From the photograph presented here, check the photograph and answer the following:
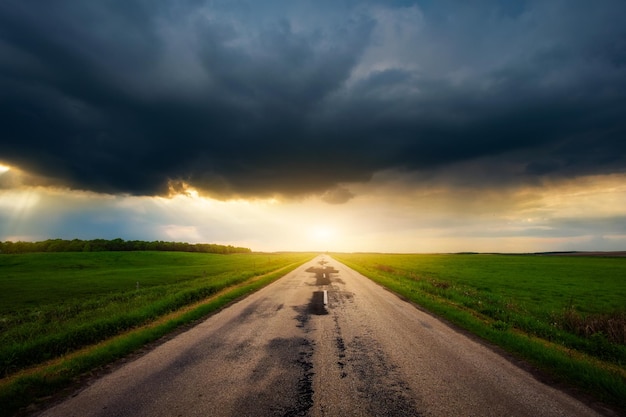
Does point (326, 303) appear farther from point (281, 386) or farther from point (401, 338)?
point (281, 386)

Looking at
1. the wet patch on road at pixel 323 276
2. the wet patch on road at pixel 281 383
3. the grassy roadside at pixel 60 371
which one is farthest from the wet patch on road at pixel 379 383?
the wet patch on road at pixel 323 276

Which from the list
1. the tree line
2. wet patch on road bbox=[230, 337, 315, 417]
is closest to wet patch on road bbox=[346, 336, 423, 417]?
wet patch on road bbox=[230, 337, 315, 417]

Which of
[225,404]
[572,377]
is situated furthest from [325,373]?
[572,377]

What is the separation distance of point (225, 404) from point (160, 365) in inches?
111

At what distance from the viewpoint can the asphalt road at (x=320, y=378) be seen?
187 inches

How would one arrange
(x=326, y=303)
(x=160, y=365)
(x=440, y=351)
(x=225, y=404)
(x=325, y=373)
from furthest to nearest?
1. (x=326, y=303)
2. (x=440, y=351)
3. (x=160, y=365)
4. (x=325, y=373)
5. (x=225, y=404)

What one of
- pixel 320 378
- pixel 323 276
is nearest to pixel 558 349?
pixel 320 378

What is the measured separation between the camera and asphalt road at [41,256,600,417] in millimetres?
4754

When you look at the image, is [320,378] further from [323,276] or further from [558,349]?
[323,276]

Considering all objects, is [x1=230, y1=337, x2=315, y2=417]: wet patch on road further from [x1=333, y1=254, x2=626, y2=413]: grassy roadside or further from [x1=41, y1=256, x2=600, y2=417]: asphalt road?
[x1=333, y1=254, x2=626, y2=413]: grassy roadside

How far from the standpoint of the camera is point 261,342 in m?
8.26

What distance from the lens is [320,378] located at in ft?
19.1

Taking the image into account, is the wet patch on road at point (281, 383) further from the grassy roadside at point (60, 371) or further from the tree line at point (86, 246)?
the tree line at point (86, 246)

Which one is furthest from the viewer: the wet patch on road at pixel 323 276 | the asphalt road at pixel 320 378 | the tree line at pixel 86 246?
the tree line at pixel 86 246
